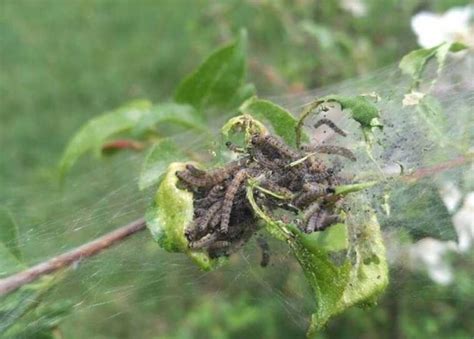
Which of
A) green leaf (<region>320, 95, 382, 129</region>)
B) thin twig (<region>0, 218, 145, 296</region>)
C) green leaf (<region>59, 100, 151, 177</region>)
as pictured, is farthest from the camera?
green leaf (<region>59, 100, 151, 177</region>)

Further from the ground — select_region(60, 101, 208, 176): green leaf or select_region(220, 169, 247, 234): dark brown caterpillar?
select_region(220, 169, 247, 234): dark brown caterpillar

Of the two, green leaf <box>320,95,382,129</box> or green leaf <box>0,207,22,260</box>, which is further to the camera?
green leaf <box>0,207,22,260</box>

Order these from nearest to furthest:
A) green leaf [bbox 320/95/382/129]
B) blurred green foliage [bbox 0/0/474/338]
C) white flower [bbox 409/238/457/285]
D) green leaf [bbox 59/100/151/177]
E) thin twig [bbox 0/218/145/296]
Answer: green leaf [bbox 320/95/382/129], thin twig [bbox 0/218/145/296], blurred green foliage [bbox 0/0/474/338], white flower [bbox 409/238/457/285], green leaf [bbox 59/100/151/177]

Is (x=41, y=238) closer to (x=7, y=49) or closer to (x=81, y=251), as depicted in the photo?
(x=81, y=251)

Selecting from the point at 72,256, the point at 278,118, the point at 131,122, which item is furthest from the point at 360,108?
the point at 131,122

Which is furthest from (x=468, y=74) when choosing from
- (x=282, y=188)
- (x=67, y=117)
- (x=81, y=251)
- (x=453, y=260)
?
(x=67, y=117)

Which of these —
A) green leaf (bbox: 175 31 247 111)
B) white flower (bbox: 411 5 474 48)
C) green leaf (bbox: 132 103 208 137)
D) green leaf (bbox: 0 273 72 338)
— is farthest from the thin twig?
white flower (bbox: 411 5 474 48)

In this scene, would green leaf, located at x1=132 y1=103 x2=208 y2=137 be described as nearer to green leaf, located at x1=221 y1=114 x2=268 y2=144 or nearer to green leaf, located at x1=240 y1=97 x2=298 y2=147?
green leaf, located at x1=240 y1=97 x2=298 y2=147

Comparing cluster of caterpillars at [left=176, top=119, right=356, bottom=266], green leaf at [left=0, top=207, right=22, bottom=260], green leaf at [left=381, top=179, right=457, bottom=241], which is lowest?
green leaf at [left=381, top=179, right=457, bottom=241]
